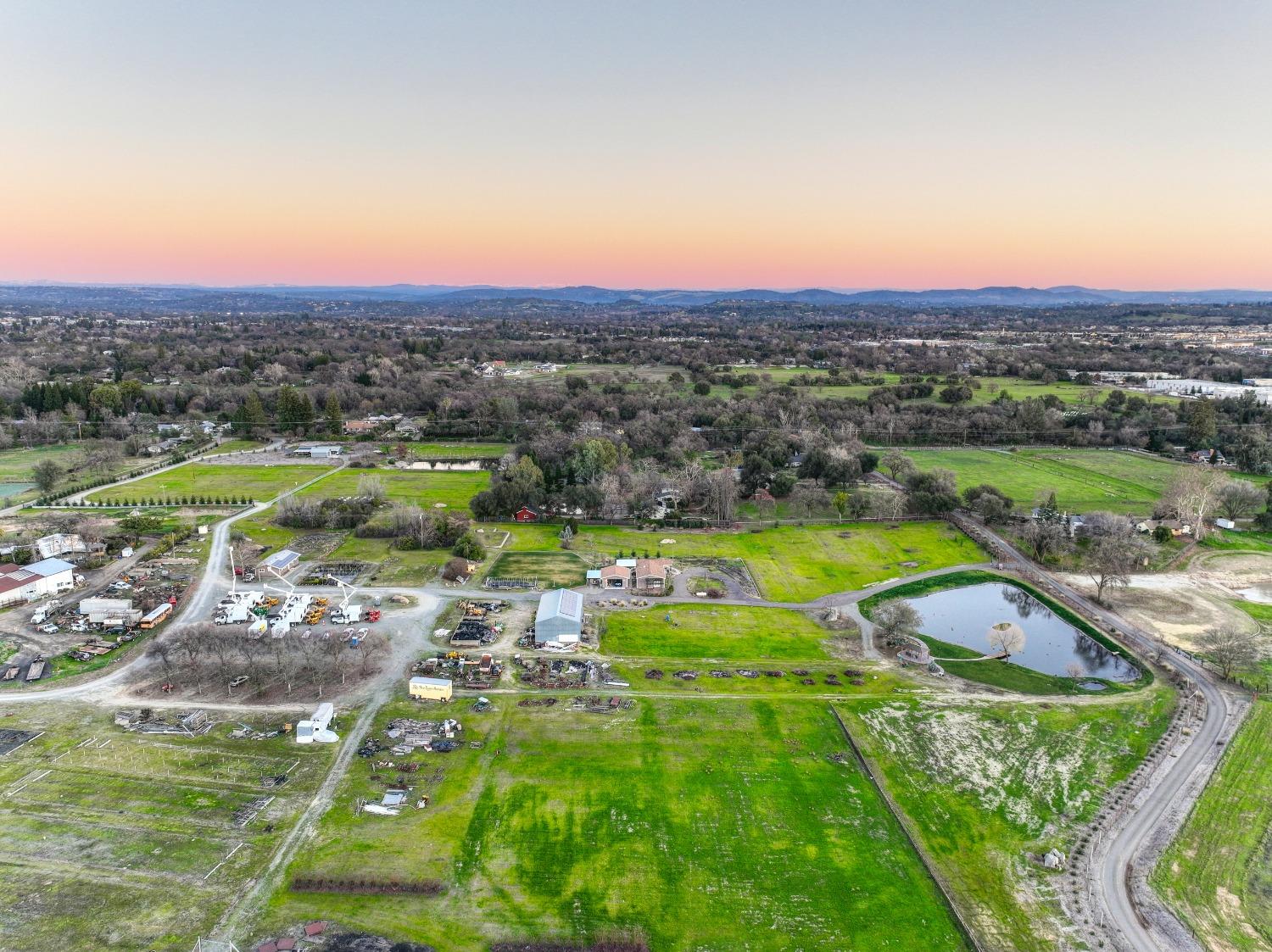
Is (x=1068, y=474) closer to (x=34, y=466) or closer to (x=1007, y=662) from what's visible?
(x=1007, y=662)

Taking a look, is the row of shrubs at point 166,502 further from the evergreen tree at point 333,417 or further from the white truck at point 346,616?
the evergreen tree at point 333,417

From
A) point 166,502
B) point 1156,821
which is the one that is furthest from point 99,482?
point 1156,821

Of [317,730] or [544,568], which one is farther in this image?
[544,568]

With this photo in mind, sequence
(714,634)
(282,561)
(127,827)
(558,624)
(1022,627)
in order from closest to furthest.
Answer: (127,827)
(558,624)
(714,634)
(1022,627)
(282,561)

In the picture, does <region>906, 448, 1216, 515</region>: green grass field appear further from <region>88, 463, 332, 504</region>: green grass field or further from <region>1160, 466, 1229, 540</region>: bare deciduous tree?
<region>88, 463, 332, 504</region>: green grass field

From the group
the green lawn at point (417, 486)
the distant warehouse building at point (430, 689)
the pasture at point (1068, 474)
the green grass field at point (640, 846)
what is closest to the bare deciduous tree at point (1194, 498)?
the pasture at point (1068, 474)
